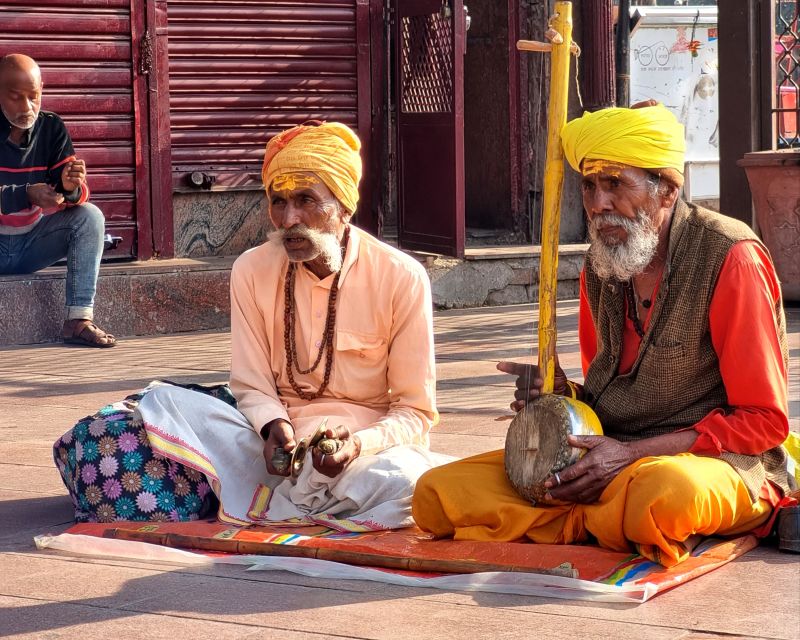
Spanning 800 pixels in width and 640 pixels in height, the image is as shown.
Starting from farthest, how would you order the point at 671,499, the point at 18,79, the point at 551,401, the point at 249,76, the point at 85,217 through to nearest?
the point at 249,76 < the point at 85,217 < the point at 18,79 < the point at 551,401 < the point at 671,499

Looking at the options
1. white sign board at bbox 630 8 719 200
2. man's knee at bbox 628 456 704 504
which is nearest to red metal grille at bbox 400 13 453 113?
white sign board at bbox 630 8 719 200

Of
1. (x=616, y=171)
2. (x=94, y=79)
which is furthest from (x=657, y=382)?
(x=94, y=79)

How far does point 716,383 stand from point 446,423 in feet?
7.13

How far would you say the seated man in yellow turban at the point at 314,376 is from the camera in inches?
177

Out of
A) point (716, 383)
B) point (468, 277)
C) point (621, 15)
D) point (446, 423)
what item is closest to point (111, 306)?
point (468, 277)

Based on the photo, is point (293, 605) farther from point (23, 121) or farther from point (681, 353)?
point (23, 121)

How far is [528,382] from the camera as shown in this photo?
439cm

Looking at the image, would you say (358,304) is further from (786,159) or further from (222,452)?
(786,159)

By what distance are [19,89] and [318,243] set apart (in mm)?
4411

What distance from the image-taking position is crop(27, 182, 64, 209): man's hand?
330 inches

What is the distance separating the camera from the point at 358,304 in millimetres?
4672

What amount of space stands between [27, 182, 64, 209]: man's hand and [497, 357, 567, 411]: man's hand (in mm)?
4661

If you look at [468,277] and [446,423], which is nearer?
[446,423]

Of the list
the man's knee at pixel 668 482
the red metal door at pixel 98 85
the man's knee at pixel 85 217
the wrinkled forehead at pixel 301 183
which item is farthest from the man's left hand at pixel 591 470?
the red metal door at pixel 98 85
